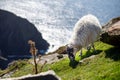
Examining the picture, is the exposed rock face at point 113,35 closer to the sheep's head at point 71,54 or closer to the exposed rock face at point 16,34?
the sheep's head at point 71,54

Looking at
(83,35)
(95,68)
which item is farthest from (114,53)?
(83,35)

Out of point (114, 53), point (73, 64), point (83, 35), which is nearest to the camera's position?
point (114, 53)

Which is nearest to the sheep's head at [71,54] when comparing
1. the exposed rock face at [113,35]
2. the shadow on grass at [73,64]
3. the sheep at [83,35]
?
the sheep at [83,35]

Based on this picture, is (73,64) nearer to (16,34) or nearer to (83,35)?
(83,35)

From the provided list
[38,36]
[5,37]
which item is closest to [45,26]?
[38,36]

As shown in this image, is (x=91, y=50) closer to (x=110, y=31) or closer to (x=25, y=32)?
(x=110, y=31)

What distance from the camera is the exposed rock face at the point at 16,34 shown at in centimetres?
16938

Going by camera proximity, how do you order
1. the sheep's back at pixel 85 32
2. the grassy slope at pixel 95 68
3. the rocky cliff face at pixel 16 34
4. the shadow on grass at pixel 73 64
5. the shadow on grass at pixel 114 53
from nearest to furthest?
the grassy slope at pixel 95 68 → the shadow on grass at pixel 114 53 → the shadow on grass at pixel 73 64 → the sheep's back at pixel 85 32 → the rocky cliff face at pixel 16 34

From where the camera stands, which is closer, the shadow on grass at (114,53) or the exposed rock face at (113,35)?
the shadow on grass at (114,53)

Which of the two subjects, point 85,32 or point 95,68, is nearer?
point 95,68

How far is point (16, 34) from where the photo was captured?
577 ft

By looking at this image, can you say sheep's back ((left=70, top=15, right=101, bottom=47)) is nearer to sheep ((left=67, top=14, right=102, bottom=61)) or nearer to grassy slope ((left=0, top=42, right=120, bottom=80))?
sheep ((left=67, top=14, right=102, bottom=61))

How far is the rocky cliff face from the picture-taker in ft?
556

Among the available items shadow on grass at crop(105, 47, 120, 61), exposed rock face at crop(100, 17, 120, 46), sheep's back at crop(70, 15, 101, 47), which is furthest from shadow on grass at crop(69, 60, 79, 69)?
exposed rock face at crop(100, 17, 120, 46)
